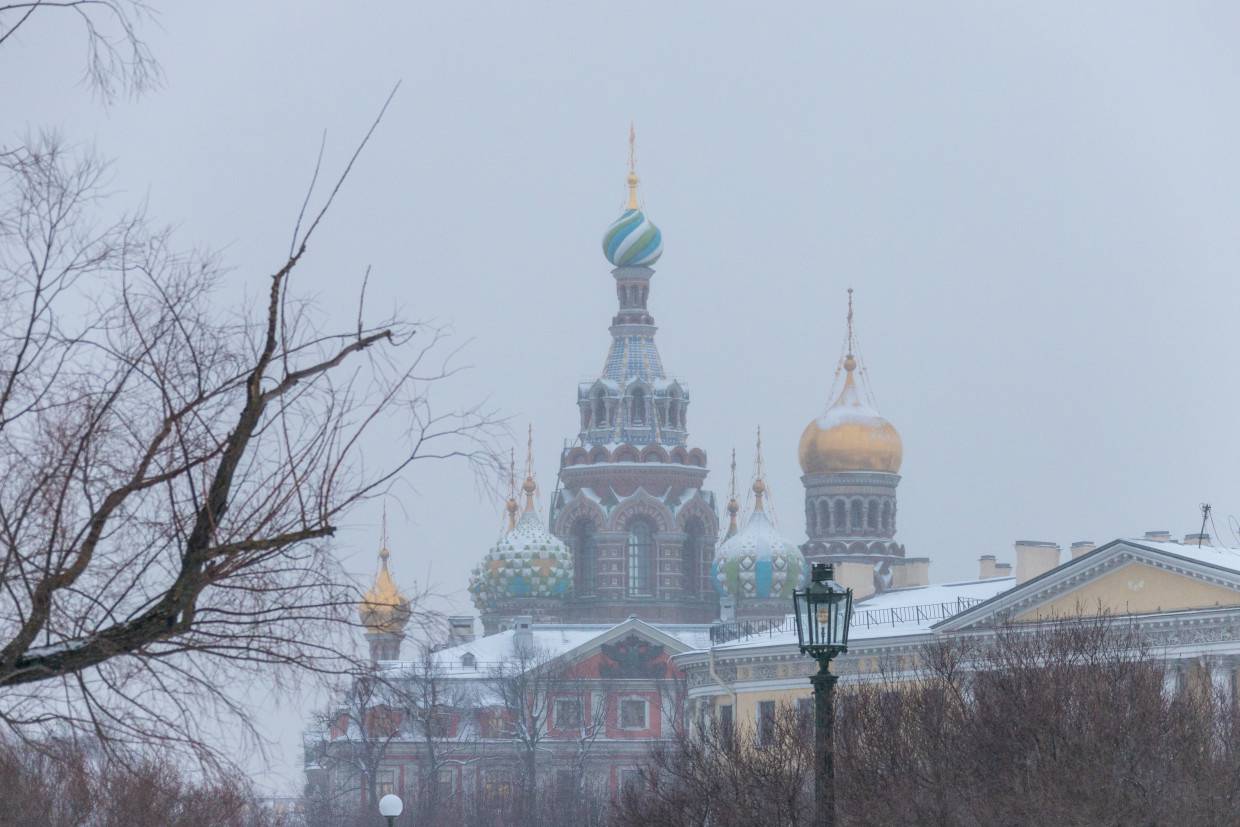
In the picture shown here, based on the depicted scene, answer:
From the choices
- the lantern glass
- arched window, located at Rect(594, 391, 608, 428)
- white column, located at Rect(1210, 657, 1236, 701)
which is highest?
arched window, located at Rect(594, 391, 608, 428)

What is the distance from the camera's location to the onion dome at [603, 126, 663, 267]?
333 feet

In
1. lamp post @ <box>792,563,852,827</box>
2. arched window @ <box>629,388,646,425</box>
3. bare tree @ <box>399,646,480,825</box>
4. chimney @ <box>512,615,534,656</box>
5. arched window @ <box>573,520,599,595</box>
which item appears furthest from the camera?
arched window @ <box>629,388,646,425</box>

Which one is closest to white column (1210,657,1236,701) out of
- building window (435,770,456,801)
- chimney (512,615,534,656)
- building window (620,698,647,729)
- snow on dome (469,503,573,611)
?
building window (435,770,456,801)

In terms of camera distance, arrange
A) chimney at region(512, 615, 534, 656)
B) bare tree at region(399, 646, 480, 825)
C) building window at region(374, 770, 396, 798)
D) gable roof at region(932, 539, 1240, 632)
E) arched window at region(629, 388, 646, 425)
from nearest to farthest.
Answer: gable roof at region(932, 539, 1240, 632)
bare tree at region(399, 646, 480, 825)
building window at region(374, 770, 396, 798)
chimney at region(512, 615, 534, 656)
arched window at region(629, 388, 646, 425)

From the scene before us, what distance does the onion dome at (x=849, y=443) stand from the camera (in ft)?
311

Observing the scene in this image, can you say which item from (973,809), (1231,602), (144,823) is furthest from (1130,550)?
(144,823)

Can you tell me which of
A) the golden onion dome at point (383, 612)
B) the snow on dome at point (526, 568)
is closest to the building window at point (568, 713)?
the snow on dome at point (526, 568)

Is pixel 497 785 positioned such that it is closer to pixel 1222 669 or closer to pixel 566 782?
pixel 566 782

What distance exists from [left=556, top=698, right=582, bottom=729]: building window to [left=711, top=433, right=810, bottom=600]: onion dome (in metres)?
13.5

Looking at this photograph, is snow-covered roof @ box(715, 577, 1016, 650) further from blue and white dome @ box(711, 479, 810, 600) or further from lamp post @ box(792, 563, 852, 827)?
lamp post @ box(792, 563, 852, 827)

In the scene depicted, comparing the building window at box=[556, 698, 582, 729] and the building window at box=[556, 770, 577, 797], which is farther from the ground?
the building window at box=[556, 698, 582, 729]

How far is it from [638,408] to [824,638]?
85738 millimetres

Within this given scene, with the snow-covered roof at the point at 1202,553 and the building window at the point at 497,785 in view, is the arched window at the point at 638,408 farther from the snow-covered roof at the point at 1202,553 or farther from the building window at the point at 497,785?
the snow-covered roof at the point at 1202,553

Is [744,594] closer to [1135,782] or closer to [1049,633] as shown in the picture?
[1049,633]
